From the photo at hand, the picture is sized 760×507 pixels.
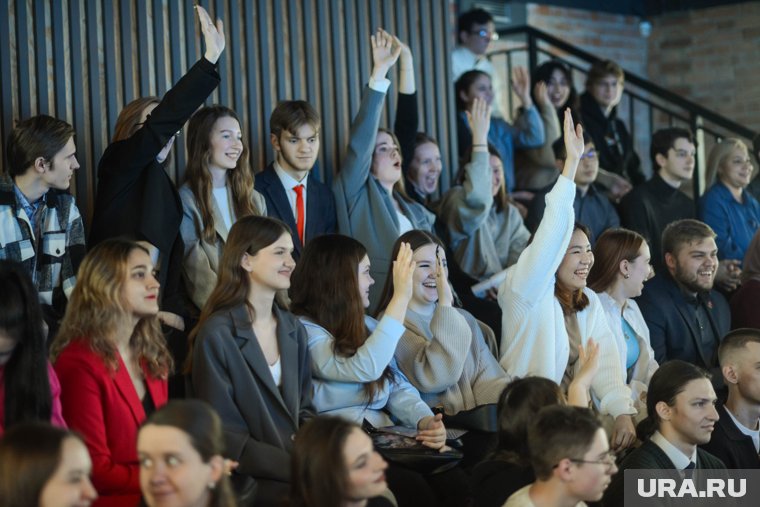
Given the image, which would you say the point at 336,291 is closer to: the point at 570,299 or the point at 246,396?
the point at 246,396

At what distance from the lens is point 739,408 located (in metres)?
4.81

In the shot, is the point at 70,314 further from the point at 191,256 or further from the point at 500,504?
the point at 500,504

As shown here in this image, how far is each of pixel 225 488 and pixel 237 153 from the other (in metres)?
2.02

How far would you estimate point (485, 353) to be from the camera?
4715mm

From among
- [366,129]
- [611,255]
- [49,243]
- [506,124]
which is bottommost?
[611,255]

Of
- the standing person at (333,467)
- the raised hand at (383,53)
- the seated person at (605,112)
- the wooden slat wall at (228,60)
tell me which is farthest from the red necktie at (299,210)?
the seated person at (605,112)

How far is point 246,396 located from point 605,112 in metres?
4.04

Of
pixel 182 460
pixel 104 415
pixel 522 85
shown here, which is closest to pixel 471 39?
pixel 522 85

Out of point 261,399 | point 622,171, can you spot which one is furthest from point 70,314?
point 622,171

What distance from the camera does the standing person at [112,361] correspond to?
350 cm

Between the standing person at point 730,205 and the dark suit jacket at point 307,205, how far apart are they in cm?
233

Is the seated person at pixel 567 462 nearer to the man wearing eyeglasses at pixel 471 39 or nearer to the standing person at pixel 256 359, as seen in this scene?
the standing person at pixel 256 359

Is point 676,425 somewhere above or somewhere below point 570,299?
below

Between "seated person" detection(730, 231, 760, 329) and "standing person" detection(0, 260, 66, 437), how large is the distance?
3614mm
